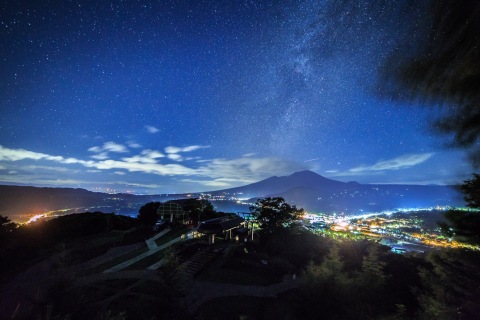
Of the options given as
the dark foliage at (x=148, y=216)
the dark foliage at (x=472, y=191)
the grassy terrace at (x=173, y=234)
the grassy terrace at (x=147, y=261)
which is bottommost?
the grassy terrace at (x=147, y=261)

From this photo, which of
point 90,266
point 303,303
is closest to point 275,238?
point 303,303

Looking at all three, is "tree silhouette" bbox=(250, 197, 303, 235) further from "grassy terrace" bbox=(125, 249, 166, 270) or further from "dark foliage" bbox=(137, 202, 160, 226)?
"dark foliage" bbox=(137, 202, 160, 226)

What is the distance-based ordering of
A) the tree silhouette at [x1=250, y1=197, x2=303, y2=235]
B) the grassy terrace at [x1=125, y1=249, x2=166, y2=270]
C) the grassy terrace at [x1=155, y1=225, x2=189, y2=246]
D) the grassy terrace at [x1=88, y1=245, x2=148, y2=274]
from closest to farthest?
the grassy terrace at [x1=88, y1=245, x2=148, y2=274] → the grassy terrace at [x1=125, y1=249, x2=166, y2=270] → the grassy terrace at [x1=155, y1=225, x2=189, y2=246] → the tree silhouette at [x1=250, y1=197, x2=303, y2=235]

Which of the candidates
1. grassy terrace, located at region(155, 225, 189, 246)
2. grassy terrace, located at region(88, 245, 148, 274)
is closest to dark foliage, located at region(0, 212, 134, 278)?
grassy terrace, located at region(88, 245, 148, 274)

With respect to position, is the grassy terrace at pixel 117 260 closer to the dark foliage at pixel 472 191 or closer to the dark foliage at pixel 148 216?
the dark foliage at pixel 148 216

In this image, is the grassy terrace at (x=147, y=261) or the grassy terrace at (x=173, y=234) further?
the grassy terrace at (x=173, y=234)

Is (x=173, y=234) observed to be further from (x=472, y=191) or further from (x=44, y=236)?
(x=472, y=191)

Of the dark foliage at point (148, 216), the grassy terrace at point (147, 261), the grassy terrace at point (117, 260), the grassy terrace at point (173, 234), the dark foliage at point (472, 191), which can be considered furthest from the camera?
the dark foliage at point (148, 216)

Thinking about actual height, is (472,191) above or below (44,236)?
above

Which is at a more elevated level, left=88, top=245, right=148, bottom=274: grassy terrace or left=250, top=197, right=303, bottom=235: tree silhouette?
left=250, top=197, right=303, bottom=235: tree silhouette

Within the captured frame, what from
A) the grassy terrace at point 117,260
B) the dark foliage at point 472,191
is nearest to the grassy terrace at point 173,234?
the grassy terrace at point 117,260

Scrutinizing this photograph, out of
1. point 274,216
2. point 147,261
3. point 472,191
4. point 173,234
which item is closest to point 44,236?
point 147,261

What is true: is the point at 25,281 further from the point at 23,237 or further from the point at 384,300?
the point at 384,300

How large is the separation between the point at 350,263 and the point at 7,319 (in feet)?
77.9
